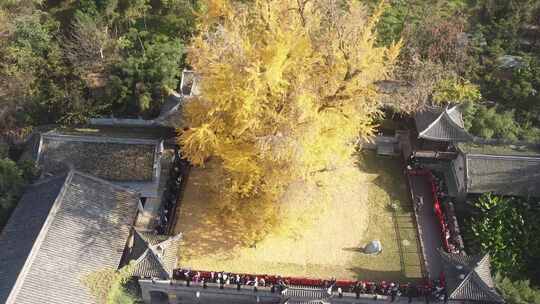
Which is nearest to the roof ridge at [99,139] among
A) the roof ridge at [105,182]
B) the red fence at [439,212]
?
the roof ridge at [105,182]

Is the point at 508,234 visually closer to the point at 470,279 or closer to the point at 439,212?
the point at 439,212

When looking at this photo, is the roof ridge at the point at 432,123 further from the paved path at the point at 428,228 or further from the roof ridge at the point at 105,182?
the roof ridge at the point at 105,182

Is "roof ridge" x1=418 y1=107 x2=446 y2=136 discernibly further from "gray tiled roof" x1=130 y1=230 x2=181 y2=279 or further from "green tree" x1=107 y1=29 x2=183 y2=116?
"green tree" x1=107 y1=29 x2=183 y2=116

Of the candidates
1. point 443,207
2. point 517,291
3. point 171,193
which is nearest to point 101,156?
point 171,193

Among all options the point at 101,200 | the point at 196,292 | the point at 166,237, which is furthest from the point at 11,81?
the point at 196,292

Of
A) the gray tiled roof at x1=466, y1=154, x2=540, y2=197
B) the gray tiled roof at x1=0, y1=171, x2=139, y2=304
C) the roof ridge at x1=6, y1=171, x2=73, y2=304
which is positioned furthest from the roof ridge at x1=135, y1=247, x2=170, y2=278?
the gray tiled roof at x1=466, y1=154, x2=540, y2=197

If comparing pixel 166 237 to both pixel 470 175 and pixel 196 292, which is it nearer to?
pixel 196 292
